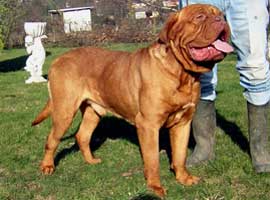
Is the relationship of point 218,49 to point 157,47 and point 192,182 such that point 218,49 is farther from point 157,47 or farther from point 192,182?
point 192,182

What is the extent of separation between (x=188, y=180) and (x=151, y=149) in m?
0.53

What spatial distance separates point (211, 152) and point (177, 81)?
131 centimetres

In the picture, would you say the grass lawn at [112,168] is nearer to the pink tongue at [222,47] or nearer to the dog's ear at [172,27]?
the pink tongue at [222,47]

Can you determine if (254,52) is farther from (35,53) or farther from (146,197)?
(35,53)

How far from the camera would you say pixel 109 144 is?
22.1 ft

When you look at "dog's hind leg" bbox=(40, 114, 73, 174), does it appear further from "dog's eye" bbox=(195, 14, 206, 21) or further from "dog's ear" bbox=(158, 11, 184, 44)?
"dog's eye" bbox=(195, 14, 206, 21)

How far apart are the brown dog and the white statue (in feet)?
27.0

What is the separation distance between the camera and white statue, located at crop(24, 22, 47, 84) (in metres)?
14.1

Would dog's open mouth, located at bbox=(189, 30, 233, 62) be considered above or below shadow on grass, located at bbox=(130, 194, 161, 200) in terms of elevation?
above

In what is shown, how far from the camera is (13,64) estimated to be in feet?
65.2

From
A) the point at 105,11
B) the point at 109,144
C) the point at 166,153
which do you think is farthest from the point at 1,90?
the point at 105,11

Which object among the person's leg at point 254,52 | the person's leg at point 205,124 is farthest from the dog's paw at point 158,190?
the person's leg at point 254,52

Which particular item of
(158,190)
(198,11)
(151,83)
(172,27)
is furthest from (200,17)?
(158,190)

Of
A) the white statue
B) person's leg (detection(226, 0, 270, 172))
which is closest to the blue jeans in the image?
person's leg (detection(226, 0, 270, 172))
